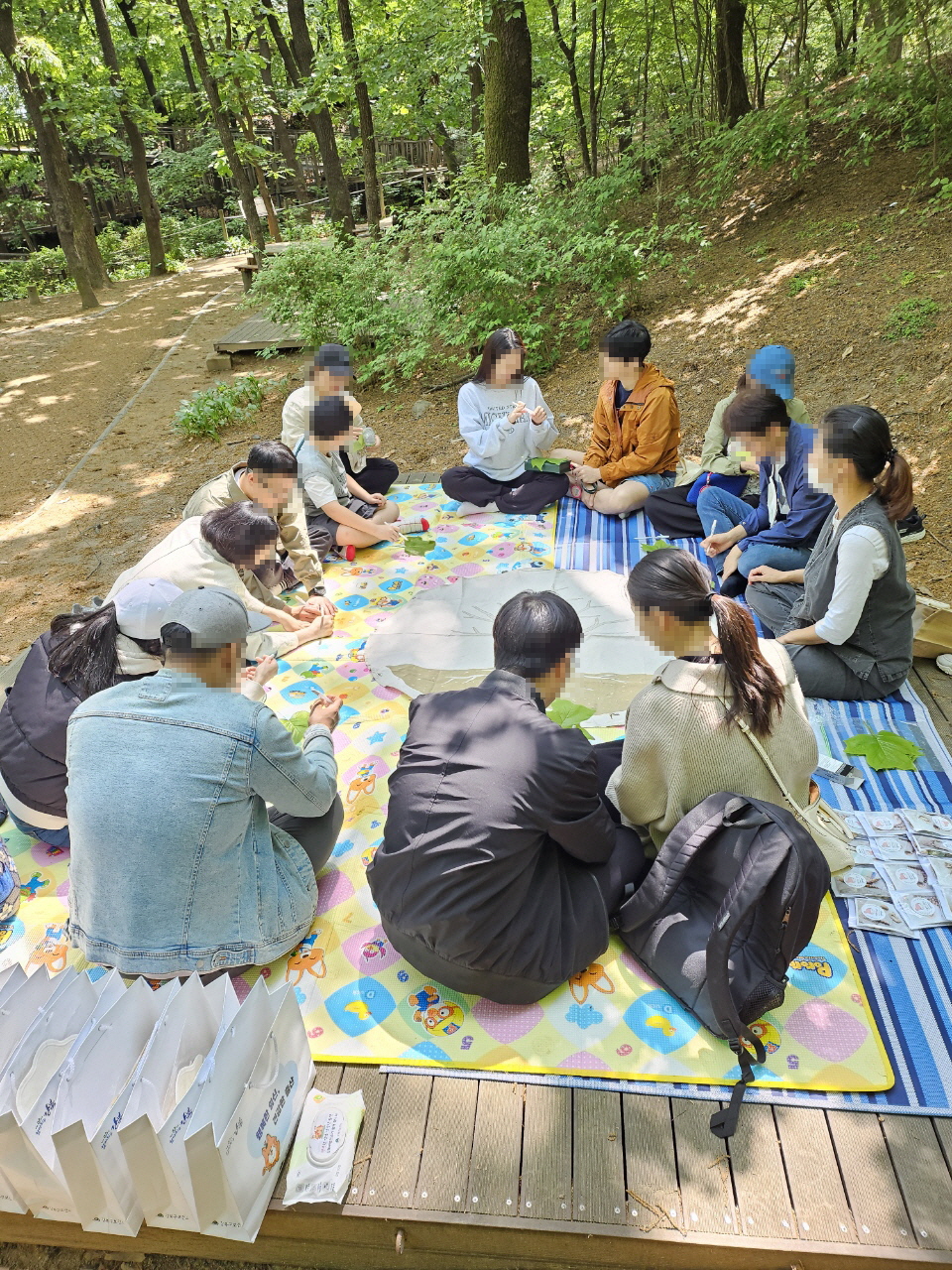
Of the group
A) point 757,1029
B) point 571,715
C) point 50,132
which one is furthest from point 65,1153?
point 50,132

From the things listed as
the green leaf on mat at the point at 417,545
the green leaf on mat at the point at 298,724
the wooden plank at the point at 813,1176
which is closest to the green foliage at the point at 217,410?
the green leaf on mat at the point at 417,545

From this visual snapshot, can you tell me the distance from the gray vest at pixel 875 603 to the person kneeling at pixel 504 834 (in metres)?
1.33

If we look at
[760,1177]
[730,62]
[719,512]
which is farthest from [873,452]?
[730,62]

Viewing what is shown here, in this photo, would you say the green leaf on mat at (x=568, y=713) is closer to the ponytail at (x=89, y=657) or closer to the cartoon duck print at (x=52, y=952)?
the ponytail at (x=89, y=657)

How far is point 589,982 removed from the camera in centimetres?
220

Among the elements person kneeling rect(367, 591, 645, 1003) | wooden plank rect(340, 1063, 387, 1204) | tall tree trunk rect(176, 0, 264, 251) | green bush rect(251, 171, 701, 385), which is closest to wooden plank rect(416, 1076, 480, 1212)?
wooden plank rect(340, 1063, 387, 1204)

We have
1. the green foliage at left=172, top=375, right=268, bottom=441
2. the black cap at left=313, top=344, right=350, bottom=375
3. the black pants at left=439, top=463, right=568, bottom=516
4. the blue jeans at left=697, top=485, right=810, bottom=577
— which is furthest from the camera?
the green foliage at left=172, top=375, right=268, bottom=441

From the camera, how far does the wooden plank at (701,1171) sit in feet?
5.59

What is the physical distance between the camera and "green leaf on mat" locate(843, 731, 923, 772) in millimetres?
2818

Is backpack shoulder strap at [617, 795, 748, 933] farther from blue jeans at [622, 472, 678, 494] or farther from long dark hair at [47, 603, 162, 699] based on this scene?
blue jeans at [622, 472, 678, 494]

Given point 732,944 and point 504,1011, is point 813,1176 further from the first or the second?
point 504,1011

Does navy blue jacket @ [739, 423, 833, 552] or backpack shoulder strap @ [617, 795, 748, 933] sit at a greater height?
navy blue jacket @ [739, 423, 833, 552]

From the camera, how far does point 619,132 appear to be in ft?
36.7

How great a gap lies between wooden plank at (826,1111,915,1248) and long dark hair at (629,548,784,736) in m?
0.91
